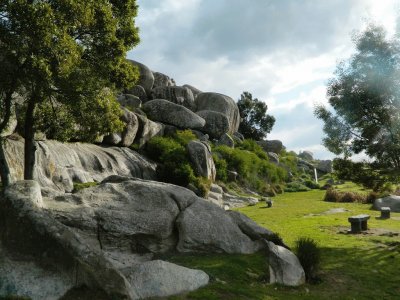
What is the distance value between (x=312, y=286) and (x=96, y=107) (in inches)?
486

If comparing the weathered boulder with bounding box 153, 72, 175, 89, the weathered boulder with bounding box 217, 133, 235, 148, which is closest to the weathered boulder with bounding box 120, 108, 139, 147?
the weathered boulder with bounding box 217, 133, 235, 148

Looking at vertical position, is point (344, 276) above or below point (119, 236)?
below

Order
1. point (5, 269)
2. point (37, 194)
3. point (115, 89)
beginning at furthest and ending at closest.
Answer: point (115, 89) → point (37, 194) → point (5, 269)

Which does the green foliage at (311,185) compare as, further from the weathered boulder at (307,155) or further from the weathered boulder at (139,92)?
the weathered boulder at (307,155)

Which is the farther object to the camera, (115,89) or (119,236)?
(115,89)

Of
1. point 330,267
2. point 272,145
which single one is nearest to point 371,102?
point 330,267

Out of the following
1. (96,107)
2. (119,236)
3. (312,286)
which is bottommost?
(312,286)

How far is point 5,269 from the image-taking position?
10.6m

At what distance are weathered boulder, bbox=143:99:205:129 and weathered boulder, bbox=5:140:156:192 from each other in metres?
11.8

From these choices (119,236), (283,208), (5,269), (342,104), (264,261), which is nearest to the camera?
(5,269)

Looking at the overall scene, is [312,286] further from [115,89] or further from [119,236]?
[115,89]

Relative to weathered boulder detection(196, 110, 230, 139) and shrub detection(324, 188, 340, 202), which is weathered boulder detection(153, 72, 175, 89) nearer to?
weathered boulder detection(196, 110, 230, 139)

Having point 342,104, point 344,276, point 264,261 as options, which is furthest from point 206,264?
point 342,104

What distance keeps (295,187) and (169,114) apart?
2100cm
